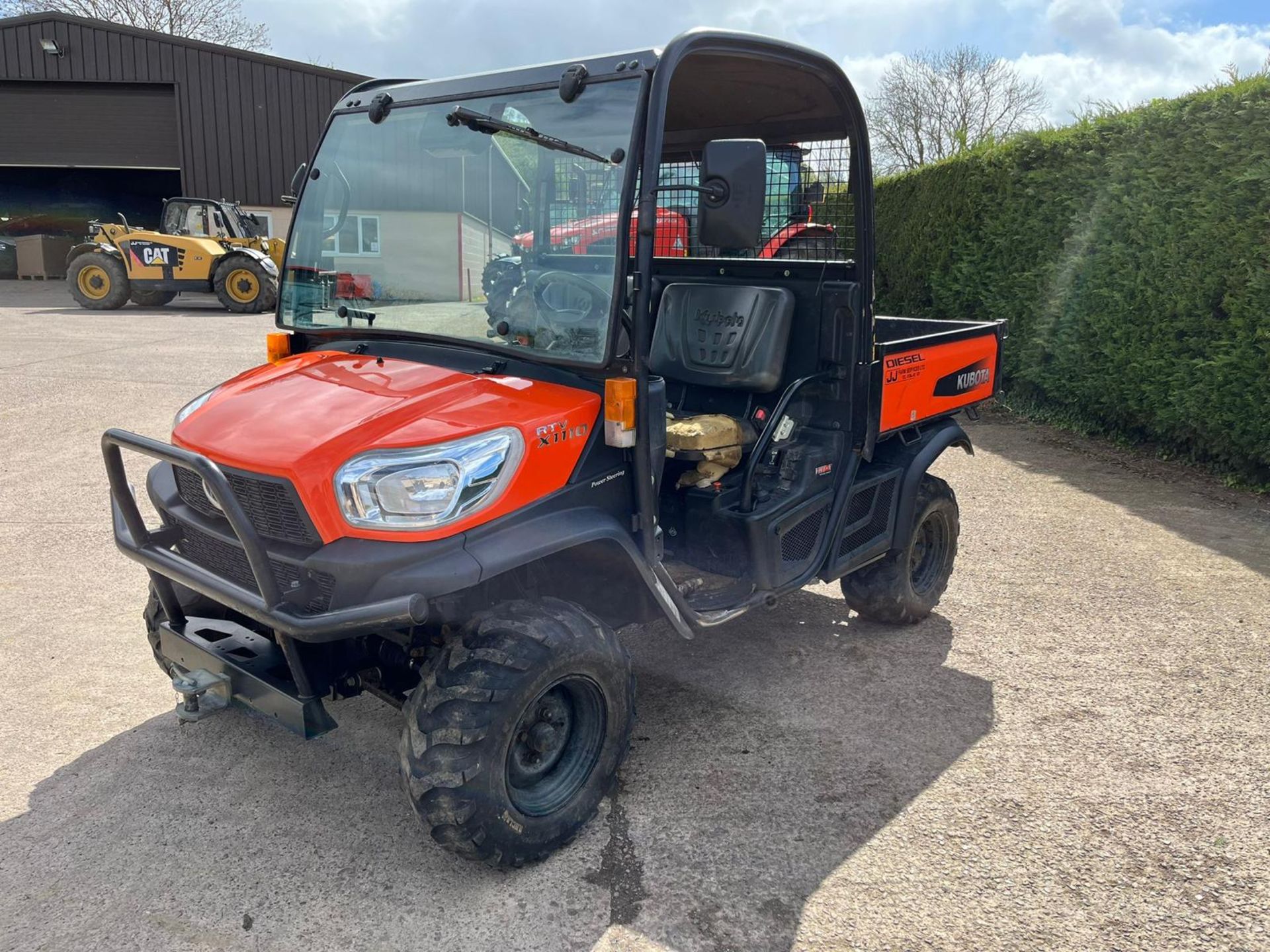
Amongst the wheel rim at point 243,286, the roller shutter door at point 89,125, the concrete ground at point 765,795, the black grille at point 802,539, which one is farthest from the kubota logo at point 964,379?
the roller shutter door at point 89,125

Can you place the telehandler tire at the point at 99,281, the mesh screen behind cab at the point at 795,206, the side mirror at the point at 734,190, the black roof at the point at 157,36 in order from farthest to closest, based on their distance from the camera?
the black roof at the point at 157,36 → the telehandler tire at the point at 99,281 → the mesh screen behind cab at the point at 795,206 → the side mirror at the point at 734,190

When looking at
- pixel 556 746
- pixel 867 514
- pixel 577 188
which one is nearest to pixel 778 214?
pixel 867 514

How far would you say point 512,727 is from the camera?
2.59 metres

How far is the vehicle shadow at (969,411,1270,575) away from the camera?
19.0 ft

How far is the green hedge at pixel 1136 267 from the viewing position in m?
6.37

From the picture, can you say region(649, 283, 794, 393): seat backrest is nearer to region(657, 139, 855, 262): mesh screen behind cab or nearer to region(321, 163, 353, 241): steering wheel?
region(657, 139, 855, 262): mesh screen behind cab

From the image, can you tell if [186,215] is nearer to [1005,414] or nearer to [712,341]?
[1005,414]

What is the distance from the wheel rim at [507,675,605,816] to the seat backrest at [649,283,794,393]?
157 cm

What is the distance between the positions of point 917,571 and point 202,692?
3096mm

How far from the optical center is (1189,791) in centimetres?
319

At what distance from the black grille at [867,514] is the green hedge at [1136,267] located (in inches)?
139

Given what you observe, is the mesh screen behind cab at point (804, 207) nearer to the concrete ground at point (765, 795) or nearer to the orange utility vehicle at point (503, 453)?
the orange utility vehicle at point (503, 453)

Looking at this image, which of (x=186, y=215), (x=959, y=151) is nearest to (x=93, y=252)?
(x=186, y=215)

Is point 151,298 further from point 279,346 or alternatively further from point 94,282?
point 279,346
